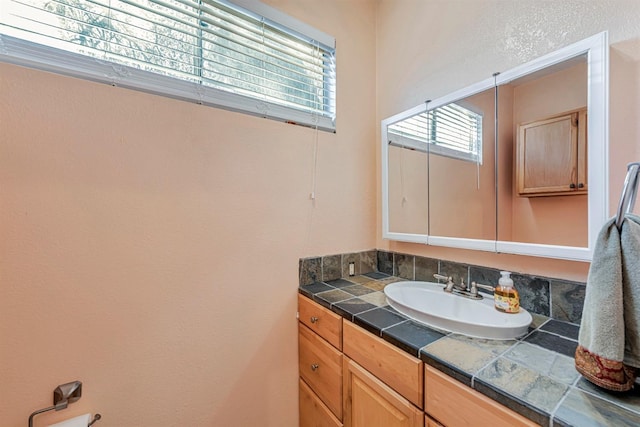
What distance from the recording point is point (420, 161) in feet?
4.77

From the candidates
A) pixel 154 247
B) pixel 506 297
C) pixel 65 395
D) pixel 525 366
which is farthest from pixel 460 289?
pixel 65 395

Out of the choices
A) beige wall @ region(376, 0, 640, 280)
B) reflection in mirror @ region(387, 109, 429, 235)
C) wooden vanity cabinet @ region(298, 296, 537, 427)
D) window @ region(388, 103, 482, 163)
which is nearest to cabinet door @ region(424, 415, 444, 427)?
wooden vanity cabinet @ region(298, 296, 537, 427)

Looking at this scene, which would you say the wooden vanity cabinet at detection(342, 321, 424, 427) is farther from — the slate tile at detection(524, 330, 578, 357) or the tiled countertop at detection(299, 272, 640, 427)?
the slate tile at detection(524, 330, 578, 357)

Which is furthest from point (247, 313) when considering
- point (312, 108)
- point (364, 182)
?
point (312, 108)

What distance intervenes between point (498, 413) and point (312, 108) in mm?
1464

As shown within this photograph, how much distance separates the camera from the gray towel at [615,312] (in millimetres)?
575

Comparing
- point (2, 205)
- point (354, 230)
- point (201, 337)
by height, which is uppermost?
point (2, 205)

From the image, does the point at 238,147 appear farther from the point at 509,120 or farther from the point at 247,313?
the point at 509,120

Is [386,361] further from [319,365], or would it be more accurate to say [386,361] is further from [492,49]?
[492,49]

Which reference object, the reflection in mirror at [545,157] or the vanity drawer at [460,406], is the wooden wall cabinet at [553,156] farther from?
the vanity drawer at [460,406]

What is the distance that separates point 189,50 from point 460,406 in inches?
64.6

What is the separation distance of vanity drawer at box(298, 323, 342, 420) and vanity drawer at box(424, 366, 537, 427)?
438 mm

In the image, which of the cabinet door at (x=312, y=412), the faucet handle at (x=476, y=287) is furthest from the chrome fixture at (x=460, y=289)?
the cabinet door at (x=312, y=412)

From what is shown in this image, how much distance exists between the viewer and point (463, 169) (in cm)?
125
